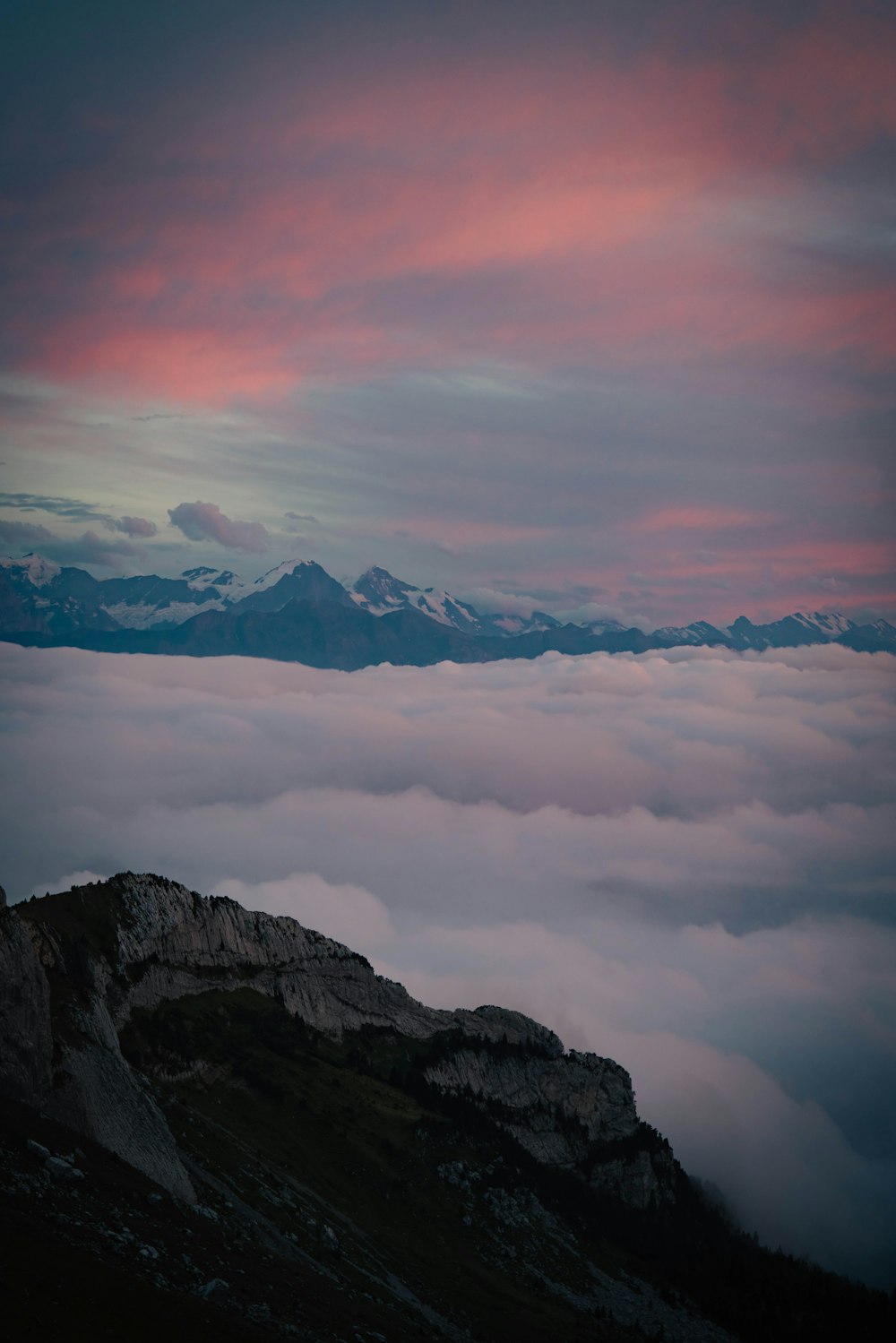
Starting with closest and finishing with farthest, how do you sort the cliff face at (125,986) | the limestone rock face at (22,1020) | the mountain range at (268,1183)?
the mountain range at (268,1183) → the limestone rock face at (22,1020) → the cliff face at (125,986)

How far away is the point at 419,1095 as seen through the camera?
604 feet

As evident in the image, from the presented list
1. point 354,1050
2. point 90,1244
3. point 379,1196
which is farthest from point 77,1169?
point 354,1050

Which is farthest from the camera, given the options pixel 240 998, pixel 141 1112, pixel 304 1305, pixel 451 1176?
pixel 240 998

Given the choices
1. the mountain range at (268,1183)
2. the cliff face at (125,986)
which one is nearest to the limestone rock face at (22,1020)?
the cliff face at (125,986)

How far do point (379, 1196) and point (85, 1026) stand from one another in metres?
65.2

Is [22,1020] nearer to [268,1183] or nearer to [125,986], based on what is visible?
[268,1183]

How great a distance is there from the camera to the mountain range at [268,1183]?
59.3m

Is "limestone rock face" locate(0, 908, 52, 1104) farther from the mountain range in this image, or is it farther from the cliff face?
the mountain range

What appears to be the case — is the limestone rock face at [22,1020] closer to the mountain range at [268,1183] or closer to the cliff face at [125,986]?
the cliff face at [125,986]

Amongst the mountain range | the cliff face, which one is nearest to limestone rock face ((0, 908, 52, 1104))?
the cliff face

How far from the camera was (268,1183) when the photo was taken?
367 feet

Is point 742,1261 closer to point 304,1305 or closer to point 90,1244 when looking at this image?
point 304,1305

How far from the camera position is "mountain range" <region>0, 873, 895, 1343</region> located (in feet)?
194

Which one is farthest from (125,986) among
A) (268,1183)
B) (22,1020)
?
(22,1020)
